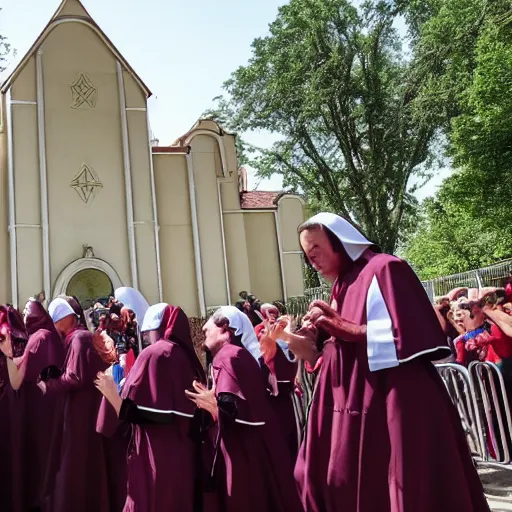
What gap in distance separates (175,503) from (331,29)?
26.9 metres

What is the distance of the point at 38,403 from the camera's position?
5.96 meters

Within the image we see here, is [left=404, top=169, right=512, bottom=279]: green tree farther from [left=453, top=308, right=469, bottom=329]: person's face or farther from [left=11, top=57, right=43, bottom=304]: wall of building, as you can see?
[left=453, top=308, right=469, bottom=329]: person's face

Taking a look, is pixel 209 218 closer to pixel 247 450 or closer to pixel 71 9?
pixel 71 9

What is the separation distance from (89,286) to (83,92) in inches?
244

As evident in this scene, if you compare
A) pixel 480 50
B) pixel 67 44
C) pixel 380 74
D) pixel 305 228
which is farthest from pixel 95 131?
pixel 305 228

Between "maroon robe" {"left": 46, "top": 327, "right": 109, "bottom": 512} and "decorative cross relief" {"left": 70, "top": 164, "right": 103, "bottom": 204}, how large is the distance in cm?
1474

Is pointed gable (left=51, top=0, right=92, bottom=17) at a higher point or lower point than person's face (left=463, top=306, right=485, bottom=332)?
higher

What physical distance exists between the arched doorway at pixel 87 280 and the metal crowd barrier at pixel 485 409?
1452 centimetres

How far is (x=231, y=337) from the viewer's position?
4.48 metres

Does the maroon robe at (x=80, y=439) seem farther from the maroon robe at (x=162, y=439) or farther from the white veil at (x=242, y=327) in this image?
the white veil at (x=242, y=327)

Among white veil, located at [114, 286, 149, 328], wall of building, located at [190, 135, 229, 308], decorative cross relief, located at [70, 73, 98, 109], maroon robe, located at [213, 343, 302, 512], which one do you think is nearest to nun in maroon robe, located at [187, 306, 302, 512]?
maroon robe, located at [213, 343, 302, 512]

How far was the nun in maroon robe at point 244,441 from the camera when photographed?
4066mm

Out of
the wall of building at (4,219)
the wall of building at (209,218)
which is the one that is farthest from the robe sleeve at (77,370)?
the wall of building at (209,218)

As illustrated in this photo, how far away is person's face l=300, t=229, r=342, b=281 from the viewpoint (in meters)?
3.09
